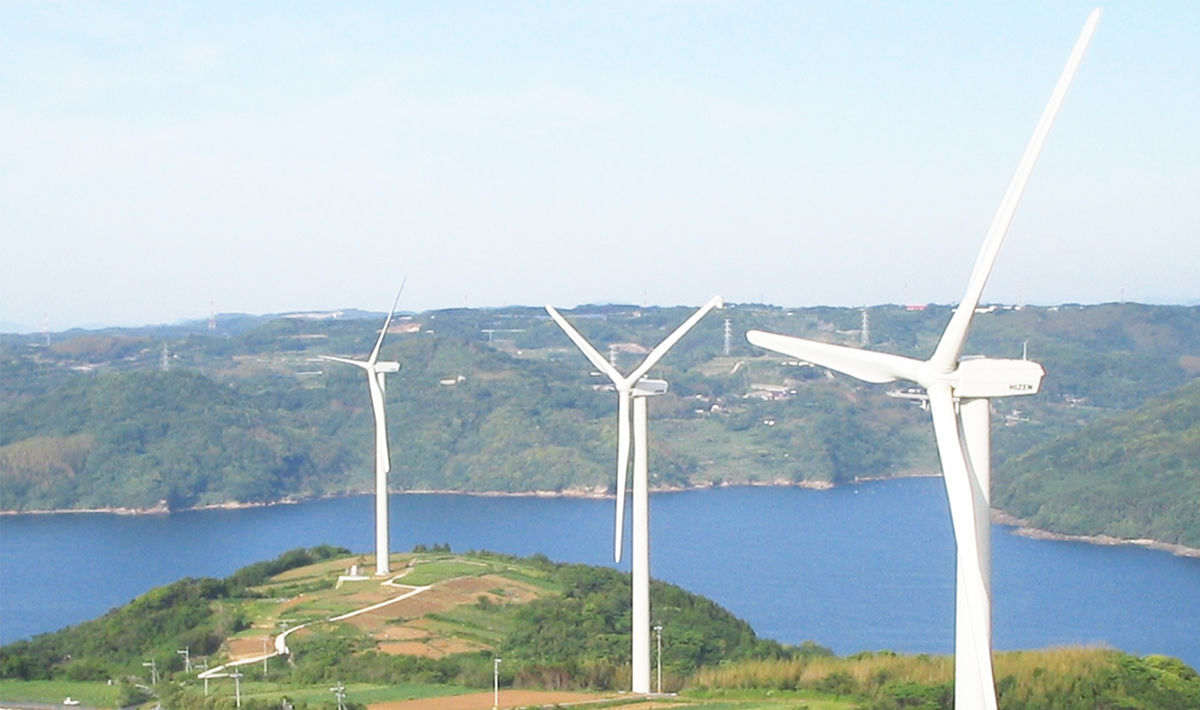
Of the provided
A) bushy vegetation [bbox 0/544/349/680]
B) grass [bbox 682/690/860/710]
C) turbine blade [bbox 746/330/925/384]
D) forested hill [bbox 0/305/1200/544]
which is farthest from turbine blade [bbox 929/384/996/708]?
forested hill [bbox 0/305/1200/544]

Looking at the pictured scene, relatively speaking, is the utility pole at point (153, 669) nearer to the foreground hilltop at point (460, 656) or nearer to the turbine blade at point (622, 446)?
the foreground hilltop at point (460, 656)

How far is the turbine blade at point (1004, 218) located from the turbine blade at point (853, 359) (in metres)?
0.60

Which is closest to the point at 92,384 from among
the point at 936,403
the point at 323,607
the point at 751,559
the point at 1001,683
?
the point at 751,559

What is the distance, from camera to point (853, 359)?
24703 millimetres

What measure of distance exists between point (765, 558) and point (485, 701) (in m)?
71.4

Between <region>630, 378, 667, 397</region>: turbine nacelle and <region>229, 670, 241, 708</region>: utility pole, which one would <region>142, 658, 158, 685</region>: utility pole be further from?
<region>630, 378, 667, 397</region>: turbine nacelle

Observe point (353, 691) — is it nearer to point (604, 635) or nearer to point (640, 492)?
point (640, 492)

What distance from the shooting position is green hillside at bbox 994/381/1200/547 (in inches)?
5007

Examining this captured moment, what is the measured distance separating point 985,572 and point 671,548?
92.3 meters

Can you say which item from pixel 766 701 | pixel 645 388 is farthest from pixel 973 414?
pixel 645 388

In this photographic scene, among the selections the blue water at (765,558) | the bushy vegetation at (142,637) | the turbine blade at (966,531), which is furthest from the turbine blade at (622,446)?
the blue water at (765,558)

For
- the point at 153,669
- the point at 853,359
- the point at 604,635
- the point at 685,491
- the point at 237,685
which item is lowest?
the point at 685,491

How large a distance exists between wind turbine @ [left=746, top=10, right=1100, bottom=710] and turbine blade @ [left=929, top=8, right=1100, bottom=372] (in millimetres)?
12

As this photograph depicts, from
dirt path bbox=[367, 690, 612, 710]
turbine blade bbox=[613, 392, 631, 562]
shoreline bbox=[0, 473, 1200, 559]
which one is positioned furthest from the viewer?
shoreline bbox=[0, 473, 1200, 559]
